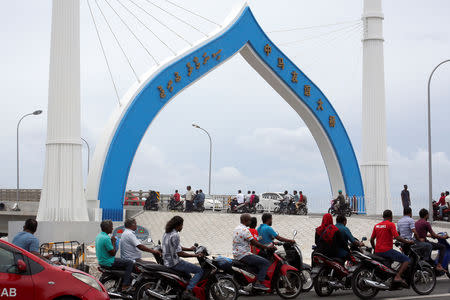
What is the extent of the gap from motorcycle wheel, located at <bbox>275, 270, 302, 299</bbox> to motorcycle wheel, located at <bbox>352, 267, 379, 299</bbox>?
0.99m

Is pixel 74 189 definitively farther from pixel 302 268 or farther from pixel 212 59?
pixel 302 268

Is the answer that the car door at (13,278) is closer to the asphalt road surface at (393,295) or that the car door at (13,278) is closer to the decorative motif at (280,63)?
the asphalt road surface at (393,295)

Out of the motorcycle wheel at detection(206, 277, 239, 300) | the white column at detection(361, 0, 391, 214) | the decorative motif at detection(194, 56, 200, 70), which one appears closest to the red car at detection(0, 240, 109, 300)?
the motorcycle wheel at detection(206, 277, 239, 300)

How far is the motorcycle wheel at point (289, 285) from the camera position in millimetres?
12586

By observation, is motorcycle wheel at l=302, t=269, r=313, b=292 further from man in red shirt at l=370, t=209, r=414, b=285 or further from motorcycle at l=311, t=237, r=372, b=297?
man in red shirt at l=370, t=209, r=414, b=285

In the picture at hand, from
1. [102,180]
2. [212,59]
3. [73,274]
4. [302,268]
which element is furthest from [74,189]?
[73,274]

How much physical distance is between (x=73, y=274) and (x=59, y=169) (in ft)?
54.6

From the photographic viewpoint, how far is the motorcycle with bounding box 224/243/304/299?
12.2 meters

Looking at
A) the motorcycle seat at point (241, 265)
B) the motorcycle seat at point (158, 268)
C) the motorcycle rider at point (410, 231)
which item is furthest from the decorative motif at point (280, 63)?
the motorcycle seat at point (158, 268)

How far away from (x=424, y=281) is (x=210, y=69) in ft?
61.9

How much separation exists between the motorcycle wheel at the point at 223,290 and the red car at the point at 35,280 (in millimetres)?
2613

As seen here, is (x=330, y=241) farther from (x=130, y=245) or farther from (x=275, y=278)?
(x=130, y=245)

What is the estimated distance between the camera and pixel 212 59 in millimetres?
30656

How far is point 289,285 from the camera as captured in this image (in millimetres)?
12641
